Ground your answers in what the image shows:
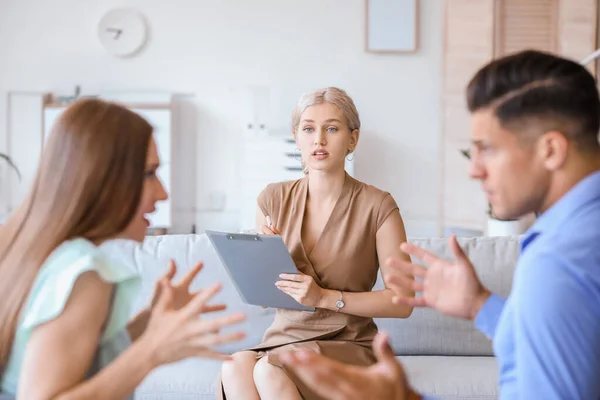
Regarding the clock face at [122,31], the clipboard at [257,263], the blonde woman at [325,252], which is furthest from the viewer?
the clock face at [122,31]

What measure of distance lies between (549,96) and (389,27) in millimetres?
4911

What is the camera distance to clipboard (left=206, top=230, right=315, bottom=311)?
1993 mm

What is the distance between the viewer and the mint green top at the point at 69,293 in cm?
112

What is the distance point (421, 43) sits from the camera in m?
5.98

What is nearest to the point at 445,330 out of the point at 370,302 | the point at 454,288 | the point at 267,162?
the point at 370,302

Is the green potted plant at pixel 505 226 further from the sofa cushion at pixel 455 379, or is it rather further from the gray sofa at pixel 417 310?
the sofa cushion at pixel 455 379

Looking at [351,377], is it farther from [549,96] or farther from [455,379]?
[455,379]

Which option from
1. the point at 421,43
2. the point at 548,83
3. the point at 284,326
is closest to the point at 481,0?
the point at 421,43

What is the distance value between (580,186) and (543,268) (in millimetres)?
154

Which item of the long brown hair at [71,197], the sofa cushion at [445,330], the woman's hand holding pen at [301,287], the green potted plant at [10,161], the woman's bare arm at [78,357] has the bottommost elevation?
the sofa cushion at [445,330]

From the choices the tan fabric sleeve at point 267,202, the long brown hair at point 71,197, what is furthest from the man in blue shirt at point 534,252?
the tan fabric sleeve at point 267,202

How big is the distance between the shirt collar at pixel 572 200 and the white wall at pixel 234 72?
4.84m

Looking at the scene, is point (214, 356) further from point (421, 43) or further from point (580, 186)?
point (421, 43)

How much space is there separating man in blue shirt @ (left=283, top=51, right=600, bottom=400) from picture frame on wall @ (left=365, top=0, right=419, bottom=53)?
4.75 m
